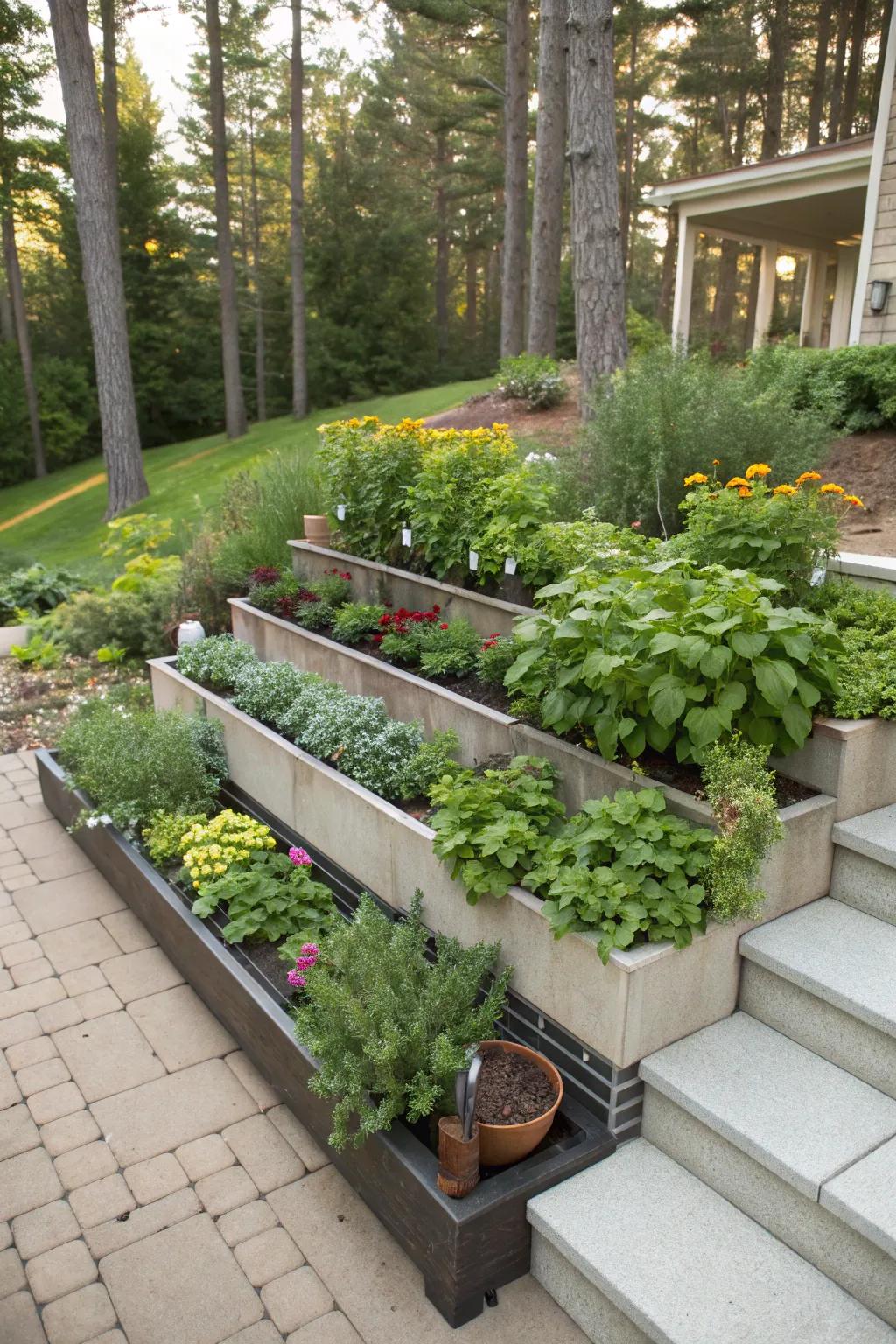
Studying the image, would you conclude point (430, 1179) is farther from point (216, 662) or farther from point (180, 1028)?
point (216, 662)

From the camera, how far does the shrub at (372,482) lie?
498 cm

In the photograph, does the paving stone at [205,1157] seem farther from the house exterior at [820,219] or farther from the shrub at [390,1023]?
the house exterior at [820,219]

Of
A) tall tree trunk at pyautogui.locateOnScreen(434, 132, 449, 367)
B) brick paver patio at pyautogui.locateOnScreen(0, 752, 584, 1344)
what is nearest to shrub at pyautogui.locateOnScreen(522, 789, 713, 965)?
brick paver patio at pyautogui.locateOnScreen(0, 752, 584, 1344)

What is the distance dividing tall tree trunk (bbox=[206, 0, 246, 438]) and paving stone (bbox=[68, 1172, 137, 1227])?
18.0m

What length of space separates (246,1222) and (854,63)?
2075 cm

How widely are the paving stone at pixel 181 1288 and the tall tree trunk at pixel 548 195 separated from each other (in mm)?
11701

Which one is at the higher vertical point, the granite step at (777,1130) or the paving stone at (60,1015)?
the granite step at (777,1130)

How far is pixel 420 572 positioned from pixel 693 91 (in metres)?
18.3

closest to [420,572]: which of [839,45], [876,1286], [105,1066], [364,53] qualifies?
[105,1066]

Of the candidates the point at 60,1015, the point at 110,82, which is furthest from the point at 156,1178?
the point at 110,82

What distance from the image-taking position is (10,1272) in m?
2.34

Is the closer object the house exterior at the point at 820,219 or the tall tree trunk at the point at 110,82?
the house exterior at the point at 820,219

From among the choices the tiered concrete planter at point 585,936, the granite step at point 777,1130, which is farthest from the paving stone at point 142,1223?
the granite step at point 777,1130

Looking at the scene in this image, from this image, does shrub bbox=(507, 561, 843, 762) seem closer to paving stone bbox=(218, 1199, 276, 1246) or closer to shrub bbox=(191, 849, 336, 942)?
shrub bbox=(191, 849, 336, 942)
